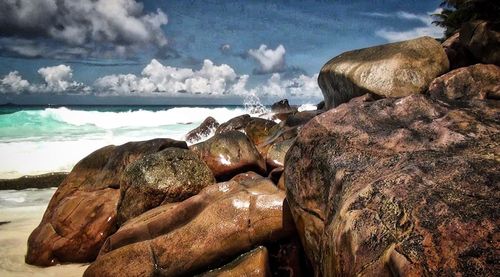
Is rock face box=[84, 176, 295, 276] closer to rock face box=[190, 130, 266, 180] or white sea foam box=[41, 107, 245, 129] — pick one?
rock face box=[190, 130, 266, 180]

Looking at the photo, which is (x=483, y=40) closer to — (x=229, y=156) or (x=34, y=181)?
(x=229, y=156)

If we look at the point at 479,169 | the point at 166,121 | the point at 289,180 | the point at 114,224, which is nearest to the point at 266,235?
the point at 289,180

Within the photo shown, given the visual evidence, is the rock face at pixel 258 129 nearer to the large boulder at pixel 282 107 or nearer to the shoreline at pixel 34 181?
the shoreline at pixel 34 181

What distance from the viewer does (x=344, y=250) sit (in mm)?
2461

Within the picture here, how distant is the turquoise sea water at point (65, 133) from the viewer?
669 inches

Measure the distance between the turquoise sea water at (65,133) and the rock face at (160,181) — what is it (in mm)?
10454

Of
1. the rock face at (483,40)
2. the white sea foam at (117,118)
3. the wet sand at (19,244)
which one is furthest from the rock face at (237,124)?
the white sea foam at (117,118)

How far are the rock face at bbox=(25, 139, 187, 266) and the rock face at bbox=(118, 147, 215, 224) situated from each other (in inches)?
19.6

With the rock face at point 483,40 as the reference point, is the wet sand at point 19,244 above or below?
below

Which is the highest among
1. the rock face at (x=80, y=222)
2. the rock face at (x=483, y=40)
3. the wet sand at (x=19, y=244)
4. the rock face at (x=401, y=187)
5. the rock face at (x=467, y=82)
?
the rock face at (x=483, y=40)

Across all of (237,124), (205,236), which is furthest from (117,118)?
(205,236)

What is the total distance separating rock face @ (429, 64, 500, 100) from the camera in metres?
8.87

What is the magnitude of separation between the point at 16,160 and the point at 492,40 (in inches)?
733

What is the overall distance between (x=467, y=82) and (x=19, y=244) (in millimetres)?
10324
